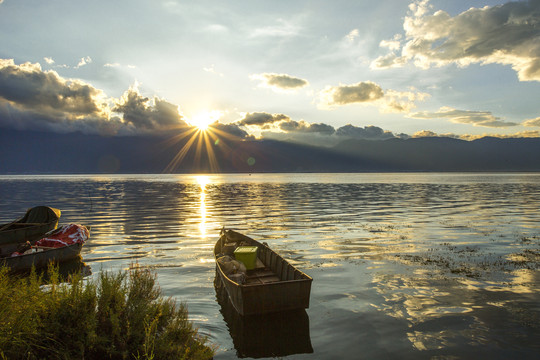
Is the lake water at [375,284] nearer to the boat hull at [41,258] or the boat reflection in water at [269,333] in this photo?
the boat reflection in water at [269,333]

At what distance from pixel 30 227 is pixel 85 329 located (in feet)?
81.7

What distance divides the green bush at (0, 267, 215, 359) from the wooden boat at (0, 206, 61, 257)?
66.2 feet

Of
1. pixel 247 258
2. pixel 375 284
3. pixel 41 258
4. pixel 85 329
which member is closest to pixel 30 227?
pixel 41 258


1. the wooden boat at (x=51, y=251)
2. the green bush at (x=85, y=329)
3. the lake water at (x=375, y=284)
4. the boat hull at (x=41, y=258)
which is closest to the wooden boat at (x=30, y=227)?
the wooden boat at (x=51, y=251)

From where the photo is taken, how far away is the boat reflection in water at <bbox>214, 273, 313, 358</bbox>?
441 inches

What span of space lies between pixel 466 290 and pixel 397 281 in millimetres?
3021

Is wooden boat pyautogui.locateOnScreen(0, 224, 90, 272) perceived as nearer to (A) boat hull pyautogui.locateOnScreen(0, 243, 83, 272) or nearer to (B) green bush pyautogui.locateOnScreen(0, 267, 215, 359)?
(A) boat hull pyautogui.locateOnScreen(0, 243, 83, 272)

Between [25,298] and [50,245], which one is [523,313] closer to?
[25,298]

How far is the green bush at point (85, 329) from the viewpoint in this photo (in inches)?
311

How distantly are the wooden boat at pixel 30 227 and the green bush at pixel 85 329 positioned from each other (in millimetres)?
20179

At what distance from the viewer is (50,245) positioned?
23047 mm

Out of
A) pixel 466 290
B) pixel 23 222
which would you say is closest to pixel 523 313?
pixel 466 290

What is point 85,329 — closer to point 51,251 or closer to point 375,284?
point 375,284

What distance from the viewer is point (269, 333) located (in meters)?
12.3
